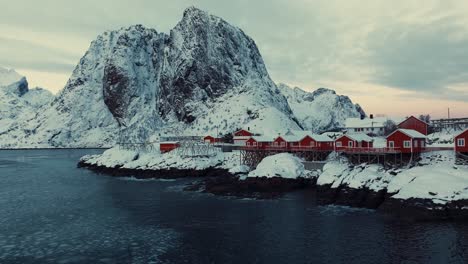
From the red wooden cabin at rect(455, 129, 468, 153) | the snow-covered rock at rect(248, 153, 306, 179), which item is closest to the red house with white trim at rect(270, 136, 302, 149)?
the snow-covered rock at rect(248, 153, 306, 179)

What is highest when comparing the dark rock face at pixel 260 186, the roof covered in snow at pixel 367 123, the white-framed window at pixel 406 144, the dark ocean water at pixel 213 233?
the roof covered in snow at pixel 367 123

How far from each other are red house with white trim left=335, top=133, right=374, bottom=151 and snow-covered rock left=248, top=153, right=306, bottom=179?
27.7ft

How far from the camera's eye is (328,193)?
58.8 meters

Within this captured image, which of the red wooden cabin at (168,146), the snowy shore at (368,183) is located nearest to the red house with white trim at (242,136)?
the red wooden cabin at (168,146)

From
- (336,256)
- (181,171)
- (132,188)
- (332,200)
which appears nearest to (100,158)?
(181,171)

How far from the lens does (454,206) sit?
45.2 meters

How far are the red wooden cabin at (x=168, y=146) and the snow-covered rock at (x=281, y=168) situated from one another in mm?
44998

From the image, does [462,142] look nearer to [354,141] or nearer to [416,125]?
[354,141]

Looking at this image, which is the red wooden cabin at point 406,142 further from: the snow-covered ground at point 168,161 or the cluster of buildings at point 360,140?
the snow-covered ground at point 168,161

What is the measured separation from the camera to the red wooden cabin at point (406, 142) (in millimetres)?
62156

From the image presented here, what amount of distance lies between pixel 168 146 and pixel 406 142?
72.6m

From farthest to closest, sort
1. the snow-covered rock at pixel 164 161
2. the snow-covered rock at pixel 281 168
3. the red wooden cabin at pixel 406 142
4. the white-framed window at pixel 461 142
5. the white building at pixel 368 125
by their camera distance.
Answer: the white building at pixel 368 125 < the snow-covered rock at pixel 164 161 < the snow-covered rock at pixel 281 168 < the red wooden cabin at pixel 406 142 < the white-framed window at pixel 461 142

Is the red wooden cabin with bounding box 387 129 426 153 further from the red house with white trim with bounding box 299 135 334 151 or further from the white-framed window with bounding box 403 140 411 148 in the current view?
the red house with white trim with bounding box 299 135 334 151

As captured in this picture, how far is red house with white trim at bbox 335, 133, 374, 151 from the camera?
7250 cm
